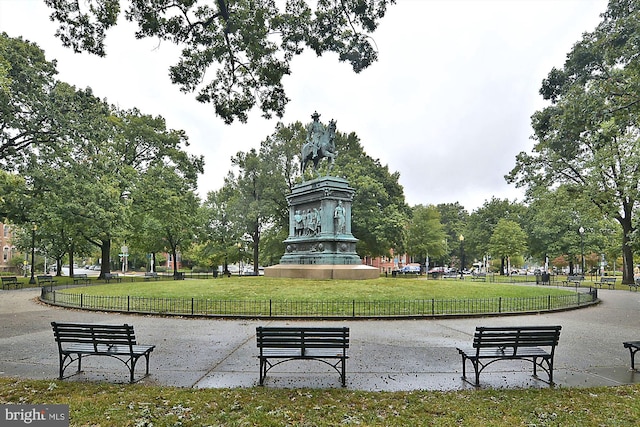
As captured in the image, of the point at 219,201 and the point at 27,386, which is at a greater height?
the point at 219,201

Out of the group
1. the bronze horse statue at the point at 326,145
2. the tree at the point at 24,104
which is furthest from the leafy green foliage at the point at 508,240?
the tree at the point at 24,104

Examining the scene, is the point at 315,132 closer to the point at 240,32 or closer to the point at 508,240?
the point at 240,32

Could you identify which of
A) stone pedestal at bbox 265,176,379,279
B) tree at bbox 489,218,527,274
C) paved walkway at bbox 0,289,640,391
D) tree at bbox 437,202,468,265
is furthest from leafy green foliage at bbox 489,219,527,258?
paved walkway at bbox 0,289,640,391

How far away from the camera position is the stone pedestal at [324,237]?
26734 millimetres

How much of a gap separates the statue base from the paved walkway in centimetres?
1078

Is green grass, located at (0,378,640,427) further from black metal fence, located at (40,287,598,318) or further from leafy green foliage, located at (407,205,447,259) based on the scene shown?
leafy green foliage, located at (407,205,447,259)

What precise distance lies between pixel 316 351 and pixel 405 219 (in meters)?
38.2

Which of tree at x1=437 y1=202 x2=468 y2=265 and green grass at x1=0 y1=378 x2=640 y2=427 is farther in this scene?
tree at x1=437 y1=202 x2=468 y2=265

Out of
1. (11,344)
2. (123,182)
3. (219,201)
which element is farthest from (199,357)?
(219,201)

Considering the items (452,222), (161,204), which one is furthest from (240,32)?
(452,222)

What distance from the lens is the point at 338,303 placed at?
17.1 m

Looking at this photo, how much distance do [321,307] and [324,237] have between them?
433 inches

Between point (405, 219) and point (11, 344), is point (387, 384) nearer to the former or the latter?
point (11, 344)

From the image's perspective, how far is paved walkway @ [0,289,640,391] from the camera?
7.53 m
